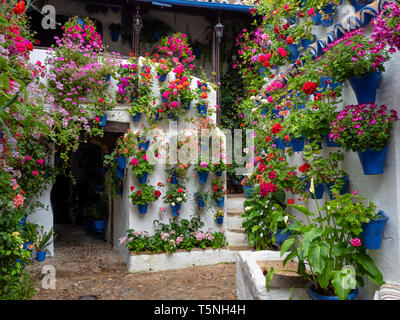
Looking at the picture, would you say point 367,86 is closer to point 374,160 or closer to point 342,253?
point 374,160

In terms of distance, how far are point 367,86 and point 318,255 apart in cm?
154

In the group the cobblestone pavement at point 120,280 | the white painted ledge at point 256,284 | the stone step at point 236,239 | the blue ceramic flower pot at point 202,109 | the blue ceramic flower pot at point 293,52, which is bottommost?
the cobblestone pavement at point 120,280

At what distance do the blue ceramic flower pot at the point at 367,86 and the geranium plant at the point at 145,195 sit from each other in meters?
3.74

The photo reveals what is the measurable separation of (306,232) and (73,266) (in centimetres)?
462

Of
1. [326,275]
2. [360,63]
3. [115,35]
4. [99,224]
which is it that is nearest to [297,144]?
[360,63]

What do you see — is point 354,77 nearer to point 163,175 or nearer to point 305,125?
point 305,125

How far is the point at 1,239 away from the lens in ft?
11.8

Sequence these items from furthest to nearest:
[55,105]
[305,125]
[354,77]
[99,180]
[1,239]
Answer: [99,180] → [55,105] → [1,239] → [305,125] → [354,77]

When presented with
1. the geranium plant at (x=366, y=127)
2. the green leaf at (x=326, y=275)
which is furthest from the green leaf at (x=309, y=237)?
the geranium plant at (x=366, y=127)

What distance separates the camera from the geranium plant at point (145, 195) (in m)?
5.60

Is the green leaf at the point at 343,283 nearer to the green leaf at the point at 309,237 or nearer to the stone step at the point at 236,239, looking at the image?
the green leaf at the point at 309,237

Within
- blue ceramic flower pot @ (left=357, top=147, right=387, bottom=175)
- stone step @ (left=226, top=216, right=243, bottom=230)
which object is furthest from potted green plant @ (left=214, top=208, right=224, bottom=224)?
blue ceramic flower pot @ (left=357, top=147, right=387, bottom=175)
